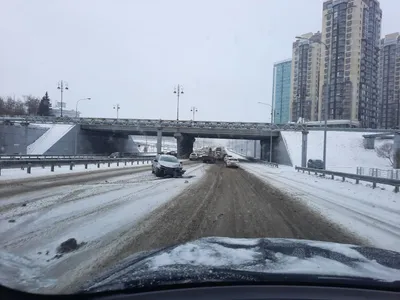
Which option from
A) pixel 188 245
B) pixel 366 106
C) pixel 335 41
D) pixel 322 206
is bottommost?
pixel 322 206

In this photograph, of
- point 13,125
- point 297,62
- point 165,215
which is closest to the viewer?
point 165,215

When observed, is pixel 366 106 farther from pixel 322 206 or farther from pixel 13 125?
pixel 322 206

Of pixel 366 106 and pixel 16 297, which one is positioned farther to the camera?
pixel 366 106

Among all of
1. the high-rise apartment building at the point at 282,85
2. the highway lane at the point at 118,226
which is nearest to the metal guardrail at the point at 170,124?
the high-rise apartment building at the point at 282,85

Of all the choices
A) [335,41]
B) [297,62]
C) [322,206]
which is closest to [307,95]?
Result: [297,62]

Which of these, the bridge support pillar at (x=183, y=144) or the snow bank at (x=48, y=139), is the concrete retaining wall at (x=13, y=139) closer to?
the snow bank at (x=48, y=139)

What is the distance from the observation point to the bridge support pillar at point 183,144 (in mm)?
74875

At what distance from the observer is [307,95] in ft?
276

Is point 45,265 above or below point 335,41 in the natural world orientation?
below

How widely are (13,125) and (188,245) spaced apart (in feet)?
226

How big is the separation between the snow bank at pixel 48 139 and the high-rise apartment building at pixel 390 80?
67.3 m

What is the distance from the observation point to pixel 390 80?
3351 inches

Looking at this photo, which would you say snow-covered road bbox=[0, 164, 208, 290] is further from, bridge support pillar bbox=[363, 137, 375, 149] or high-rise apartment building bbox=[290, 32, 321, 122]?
high-rise apartment building bbox=[290, 32, 321, 122]

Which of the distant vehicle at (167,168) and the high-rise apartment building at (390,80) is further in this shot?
the high-rise apartment building at (390,80)
